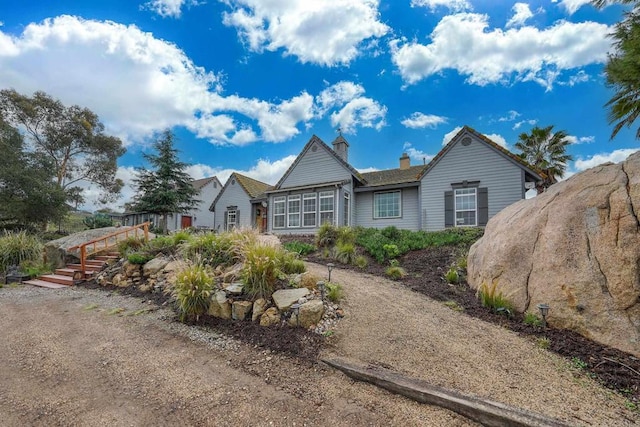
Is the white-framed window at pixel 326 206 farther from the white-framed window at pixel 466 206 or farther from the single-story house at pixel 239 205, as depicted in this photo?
the white-framed window at pixel 466 206

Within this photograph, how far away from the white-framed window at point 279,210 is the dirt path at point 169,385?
11.2m

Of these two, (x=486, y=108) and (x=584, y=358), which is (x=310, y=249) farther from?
(x=486, y=108)

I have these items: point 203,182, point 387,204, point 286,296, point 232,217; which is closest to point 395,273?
point 286,296

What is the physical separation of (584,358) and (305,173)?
13.7 m

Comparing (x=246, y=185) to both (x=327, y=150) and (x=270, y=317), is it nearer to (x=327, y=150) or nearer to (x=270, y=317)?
(x=327, y=150)

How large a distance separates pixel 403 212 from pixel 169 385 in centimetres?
1227

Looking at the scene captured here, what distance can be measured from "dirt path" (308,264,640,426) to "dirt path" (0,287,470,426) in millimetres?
563

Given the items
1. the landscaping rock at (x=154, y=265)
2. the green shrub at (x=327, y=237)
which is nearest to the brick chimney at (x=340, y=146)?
the green shrub at (x=327, y=237)

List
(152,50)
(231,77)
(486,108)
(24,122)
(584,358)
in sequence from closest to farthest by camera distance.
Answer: (584,358), (152,50), (486,108), (231,77), (24,122)

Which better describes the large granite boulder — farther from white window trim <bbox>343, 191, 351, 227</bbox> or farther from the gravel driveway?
white window trim <bbox>343, 191, 351, 227</bbox>

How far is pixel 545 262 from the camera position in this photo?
459 centimetres

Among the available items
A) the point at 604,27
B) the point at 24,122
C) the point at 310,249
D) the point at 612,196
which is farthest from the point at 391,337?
the point at 24,122

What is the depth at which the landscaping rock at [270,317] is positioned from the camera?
14.0 feet

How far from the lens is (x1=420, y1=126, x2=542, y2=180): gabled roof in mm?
11008
